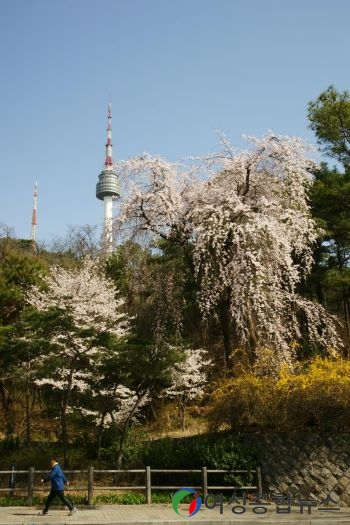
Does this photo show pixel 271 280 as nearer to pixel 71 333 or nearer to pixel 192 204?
pixel 192 204

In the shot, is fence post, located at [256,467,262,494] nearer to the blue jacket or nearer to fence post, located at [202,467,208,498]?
fence post, located at [202,467,208,498]

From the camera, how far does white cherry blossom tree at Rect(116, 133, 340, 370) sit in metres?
14.5

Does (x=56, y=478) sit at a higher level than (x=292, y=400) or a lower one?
lower

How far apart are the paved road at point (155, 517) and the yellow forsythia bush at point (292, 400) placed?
2.42 m

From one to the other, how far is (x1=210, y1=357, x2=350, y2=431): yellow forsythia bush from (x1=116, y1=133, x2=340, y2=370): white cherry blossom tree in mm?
1161

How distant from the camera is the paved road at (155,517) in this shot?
10.5m

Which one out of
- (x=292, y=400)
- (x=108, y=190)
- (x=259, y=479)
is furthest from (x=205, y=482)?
(x=108, y=190)

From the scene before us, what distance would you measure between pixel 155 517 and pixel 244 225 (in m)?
8.71

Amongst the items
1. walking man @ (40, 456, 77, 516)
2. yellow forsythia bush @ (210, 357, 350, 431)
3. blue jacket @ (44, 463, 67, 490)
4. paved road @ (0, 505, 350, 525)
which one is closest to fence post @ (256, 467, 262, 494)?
Result: paved road @ (0, 505, 350, 525)

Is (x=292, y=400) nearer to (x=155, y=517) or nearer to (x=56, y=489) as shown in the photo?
(x=155, y=517)

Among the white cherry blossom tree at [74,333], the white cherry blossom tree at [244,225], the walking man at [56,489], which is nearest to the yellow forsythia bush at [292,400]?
the white cherry blossom tree at [244,225]

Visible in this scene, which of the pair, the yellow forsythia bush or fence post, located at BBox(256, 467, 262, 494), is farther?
the yellow forsythia bush

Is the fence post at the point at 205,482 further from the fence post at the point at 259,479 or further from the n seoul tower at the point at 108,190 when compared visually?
the n seoul tower at the point at 108,190

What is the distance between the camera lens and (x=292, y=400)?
527 inches
